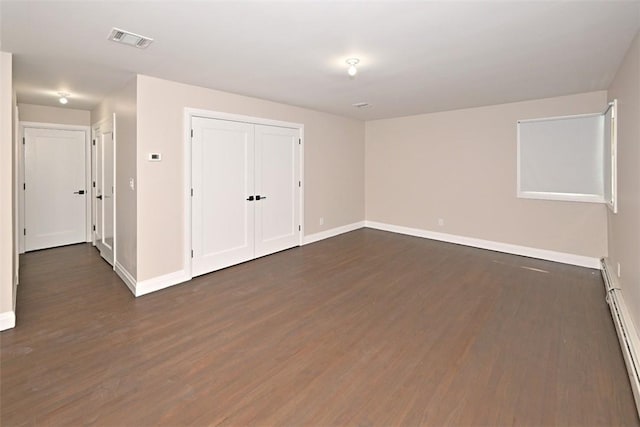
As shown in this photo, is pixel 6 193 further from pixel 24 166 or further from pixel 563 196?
pixel 563 196

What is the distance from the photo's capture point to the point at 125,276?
4078 millimetres

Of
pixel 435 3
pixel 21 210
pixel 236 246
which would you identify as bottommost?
pixel 236 246

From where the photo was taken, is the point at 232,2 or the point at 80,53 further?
the point at 80,53

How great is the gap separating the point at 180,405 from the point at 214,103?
11.7ft

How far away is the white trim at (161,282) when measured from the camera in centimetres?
369

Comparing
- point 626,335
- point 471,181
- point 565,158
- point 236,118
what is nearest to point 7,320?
point 236,118

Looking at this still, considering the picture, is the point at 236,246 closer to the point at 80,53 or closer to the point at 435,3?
the point at 80,53

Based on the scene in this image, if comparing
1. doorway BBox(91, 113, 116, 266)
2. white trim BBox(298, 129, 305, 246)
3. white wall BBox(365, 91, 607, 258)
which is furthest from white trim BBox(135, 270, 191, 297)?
white wall BBox(365, 91, 607, 258)

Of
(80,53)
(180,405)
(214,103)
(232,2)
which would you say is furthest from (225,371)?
(214,103)

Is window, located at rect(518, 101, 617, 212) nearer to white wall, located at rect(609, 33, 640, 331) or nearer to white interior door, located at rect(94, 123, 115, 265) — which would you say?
white wall, located at rect(609, 33, 640, 331)

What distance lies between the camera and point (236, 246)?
4.80 metres

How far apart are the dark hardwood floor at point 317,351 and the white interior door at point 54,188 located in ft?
5.15

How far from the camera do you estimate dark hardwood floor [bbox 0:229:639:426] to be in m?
1.94

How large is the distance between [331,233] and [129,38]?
476 cm
